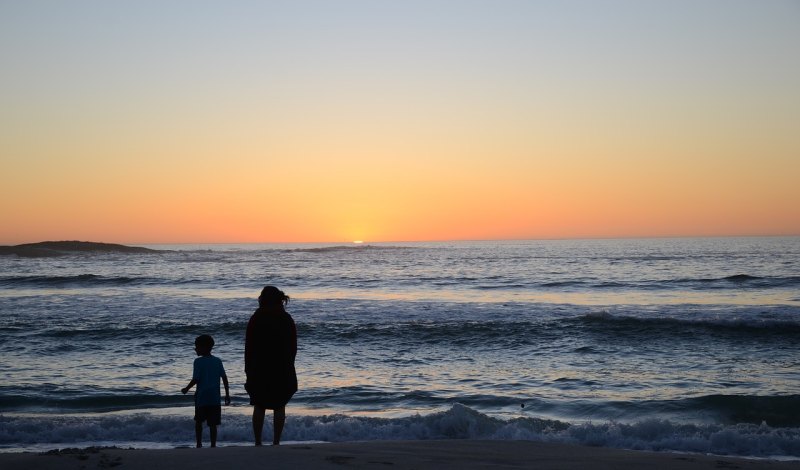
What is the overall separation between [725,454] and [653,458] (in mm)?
2312

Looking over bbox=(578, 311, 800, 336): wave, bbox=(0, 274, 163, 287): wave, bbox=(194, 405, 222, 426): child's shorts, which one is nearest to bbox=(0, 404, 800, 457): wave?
bbox=(194, 405, 222, 426): child's shorts

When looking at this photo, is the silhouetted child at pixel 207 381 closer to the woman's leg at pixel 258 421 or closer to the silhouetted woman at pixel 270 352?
the woman's leg at pixel 258 421

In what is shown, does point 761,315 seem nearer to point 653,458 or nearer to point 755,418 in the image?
point 755,418

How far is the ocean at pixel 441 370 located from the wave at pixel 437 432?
2 centimetres

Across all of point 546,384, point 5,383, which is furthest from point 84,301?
point 546,384

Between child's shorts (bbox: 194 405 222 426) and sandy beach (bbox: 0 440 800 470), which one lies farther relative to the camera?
child's shorts (bbox: 194 405 222 426)

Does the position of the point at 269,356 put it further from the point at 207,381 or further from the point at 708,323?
the point at 708,323

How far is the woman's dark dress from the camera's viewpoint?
22.3 feet

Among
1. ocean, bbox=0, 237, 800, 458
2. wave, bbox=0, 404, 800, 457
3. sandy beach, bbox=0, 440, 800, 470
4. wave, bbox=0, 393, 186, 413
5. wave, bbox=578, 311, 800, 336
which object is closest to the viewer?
sandy beach, bbox=0, 440, 800, 470

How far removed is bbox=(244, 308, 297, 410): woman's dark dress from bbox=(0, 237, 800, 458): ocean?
7.81 feet

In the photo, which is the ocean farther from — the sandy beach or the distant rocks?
the distant rocks

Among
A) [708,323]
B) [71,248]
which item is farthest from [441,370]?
[71,248]

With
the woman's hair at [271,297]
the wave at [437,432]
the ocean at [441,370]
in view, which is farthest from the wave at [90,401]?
the woman's hair at [271,297]

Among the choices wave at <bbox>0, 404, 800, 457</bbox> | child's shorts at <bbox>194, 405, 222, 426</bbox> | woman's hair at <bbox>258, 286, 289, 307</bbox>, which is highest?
woman's hair at <bbox>258, 286, 289, 307</bbox>
